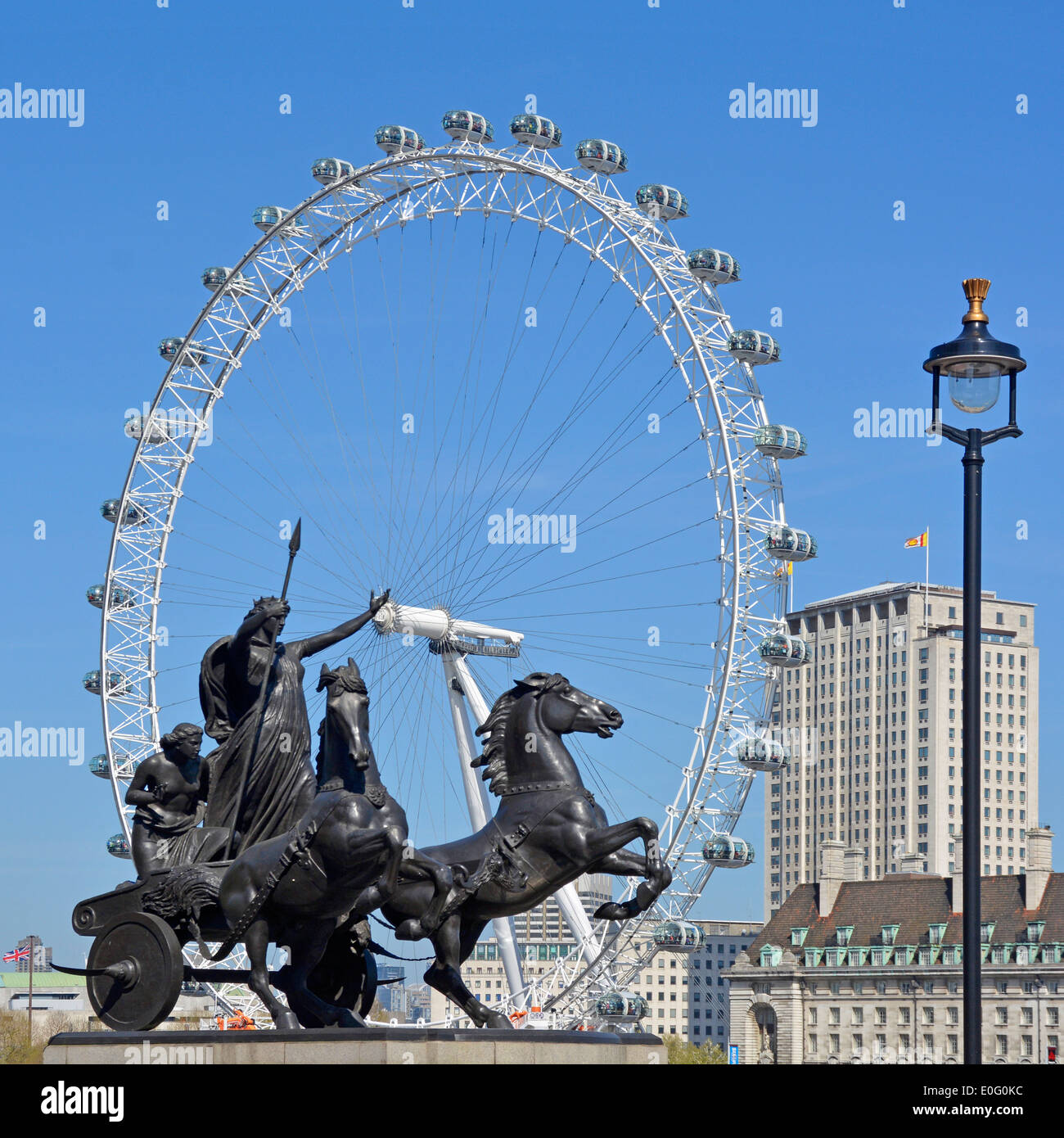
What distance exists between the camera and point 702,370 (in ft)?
157

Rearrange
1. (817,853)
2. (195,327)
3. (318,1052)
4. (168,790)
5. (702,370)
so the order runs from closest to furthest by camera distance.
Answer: (318,1052)
(168,790)
(702,370)
(195,327)
(817,853)

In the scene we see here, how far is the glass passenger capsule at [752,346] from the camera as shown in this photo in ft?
158

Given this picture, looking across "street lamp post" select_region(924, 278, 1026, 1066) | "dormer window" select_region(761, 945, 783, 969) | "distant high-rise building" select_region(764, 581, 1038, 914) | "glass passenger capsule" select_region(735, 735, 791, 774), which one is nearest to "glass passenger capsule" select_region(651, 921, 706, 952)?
"glass passenger capsule" select_region(735, 735, 791, 774)

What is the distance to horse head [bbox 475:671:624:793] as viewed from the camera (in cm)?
2108

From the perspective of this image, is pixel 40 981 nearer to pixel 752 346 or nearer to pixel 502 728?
pixel 752 346

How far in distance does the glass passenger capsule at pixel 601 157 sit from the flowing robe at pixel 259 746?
28407 millimetres

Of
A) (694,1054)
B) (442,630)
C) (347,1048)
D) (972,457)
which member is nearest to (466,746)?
(442,630)

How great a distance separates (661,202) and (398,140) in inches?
259

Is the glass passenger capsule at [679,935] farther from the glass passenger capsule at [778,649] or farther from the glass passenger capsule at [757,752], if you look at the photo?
the glass passenger capsule at [778,649]

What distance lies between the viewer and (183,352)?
55438 millimetres

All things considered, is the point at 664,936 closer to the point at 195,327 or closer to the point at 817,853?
the point at 195,327

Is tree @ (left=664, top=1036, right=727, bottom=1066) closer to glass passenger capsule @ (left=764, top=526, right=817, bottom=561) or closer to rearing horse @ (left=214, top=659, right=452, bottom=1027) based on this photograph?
glass passenger capsule @ (left=764, top=526, right=817, bottom=561)
